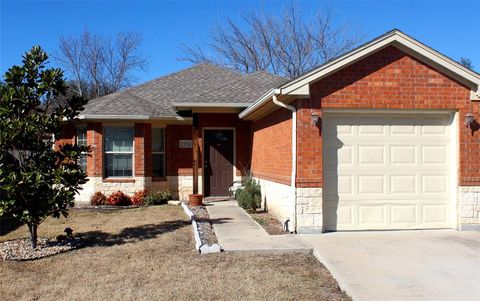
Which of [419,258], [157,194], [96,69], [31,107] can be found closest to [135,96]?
[157,194]

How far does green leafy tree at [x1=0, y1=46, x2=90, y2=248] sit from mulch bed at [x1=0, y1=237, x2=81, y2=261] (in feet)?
0.86

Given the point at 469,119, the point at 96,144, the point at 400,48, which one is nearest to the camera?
the point at 469,119

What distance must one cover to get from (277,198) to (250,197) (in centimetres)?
165

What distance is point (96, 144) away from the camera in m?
14.8

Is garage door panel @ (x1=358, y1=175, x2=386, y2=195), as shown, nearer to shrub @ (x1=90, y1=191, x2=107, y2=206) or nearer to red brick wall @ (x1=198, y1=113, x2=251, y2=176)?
red brick wall @ (x1=198, y1=113, x2=251, y2=176)

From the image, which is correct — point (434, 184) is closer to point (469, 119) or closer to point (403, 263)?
point (469, 119)

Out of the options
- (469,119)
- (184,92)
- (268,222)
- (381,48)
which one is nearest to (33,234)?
(268,222)

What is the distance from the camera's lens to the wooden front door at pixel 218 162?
51.9 feet

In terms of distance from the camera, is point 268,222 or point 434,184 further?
point 268,222

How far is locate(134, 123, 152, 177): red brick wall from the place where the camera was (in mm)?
14992

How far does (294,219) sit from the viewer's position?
9.30 meters

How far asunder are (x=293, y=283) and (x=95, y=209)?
361 inches

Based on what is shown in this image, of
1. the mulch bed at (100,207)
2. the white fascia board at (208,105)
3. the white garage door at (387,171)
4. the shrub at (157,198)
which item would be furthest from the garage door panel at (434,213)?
the mulch bed at (100,207)

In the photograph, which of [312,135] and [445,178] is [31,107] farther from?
[445,178]
